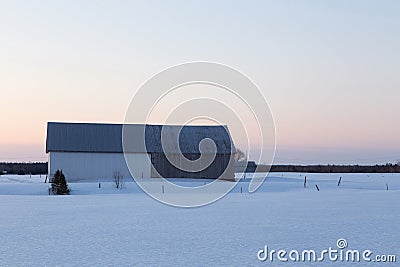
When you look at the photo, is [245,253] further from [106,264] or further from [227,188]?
[227,188]

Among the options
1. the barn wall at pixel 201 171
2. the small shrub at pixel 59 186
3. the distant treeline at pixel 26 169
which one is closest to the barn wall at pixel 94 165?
the barn wall at pixel 201 171

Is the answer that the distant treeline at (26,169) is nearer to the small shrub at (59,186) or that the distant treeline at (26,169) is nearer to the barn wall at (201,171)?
the barn wall at (201,171)

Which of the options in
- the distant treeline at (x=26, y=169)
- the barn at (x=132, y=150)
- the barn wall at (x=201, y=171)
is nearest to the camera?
the barn at (x=132, y=150)

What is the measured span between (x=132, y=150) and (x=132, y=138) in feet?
6.10

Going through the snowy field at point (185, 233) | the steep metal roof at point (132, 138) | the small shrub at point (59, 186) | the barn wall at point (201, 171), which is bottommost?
the snowy field at point (185, 233)

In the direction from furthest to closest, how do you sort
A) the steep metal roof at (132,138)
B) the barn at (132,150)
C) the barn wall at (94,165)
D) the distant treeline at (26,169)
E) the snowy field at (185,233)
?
the distant treeline at (26,169) → the steep metal roof at (132,138) → the barn at (132,150) → the barn wall at (94,165) → the snowy field at (185,233)

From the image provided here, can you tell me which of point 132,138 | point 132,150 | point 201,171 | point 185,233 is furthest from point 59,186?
point 185,233

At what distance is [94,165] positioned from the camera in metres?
39.9

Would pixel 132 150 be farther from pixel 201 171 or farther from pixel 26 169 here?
pixel 26 169

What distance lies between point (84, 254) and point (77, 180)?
97.6ft

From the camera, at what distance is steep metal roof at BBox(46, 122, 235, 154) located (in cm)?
4041

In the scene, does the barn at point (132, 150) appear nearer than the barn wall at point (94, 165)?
No

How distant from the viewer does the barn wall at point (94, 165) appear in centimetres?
3931

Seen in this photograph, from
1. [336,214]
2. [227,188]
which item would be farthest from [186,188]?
[336,214]
